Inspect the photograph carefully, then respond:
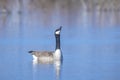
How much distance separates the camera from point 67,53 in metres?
18.7

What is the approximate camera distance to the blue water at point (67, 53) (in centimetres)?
1540

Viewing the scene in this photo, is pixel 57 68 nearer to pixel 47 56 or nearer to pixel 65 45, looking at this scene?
pixel 47 56

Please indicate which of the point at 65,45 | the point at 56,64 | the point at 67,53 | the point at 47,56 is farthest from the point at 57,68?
the point at 65,45

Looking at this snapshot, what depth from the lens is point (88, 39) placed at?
864 inches

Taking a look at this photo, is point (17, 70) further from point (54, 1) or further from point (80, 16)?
point (54, 1)

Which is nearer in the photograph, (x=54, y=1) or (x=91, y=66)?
(x=91, y=66)

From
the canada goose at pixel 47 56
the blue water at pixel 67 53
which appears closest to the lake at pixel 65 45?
the blue water at pixel 67 53

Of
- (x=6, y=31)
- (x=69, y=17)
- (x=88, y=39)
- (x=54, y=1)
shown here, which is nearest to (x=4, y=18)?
(x=69, y=17)

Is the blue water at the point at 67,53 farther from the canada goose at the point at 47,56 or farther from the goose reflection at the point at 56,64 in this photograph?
the canada goose at the point at 47,56

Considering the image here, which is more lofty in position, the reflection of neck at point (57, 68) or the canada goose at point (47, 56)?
the canada goose at point (47, 56)

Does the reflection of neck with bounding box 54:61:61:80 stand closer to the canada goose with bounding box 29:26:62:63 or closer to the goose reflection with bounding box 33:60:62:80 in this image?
the goose reflection with bounding box 33:60:62:80

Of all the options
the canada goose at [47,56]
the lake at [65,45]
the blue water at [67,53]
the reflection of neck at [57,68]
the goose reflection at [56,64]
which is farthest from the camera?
the canada goose at [47,56]

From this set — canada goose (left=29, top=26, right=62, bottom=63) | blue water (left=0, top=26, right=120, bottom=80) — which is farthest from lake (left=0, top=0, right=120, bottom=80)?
canada goose (left=29, top=26, right=62, bottom=63)

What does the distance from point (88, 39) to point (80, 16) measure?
32.2 feet
